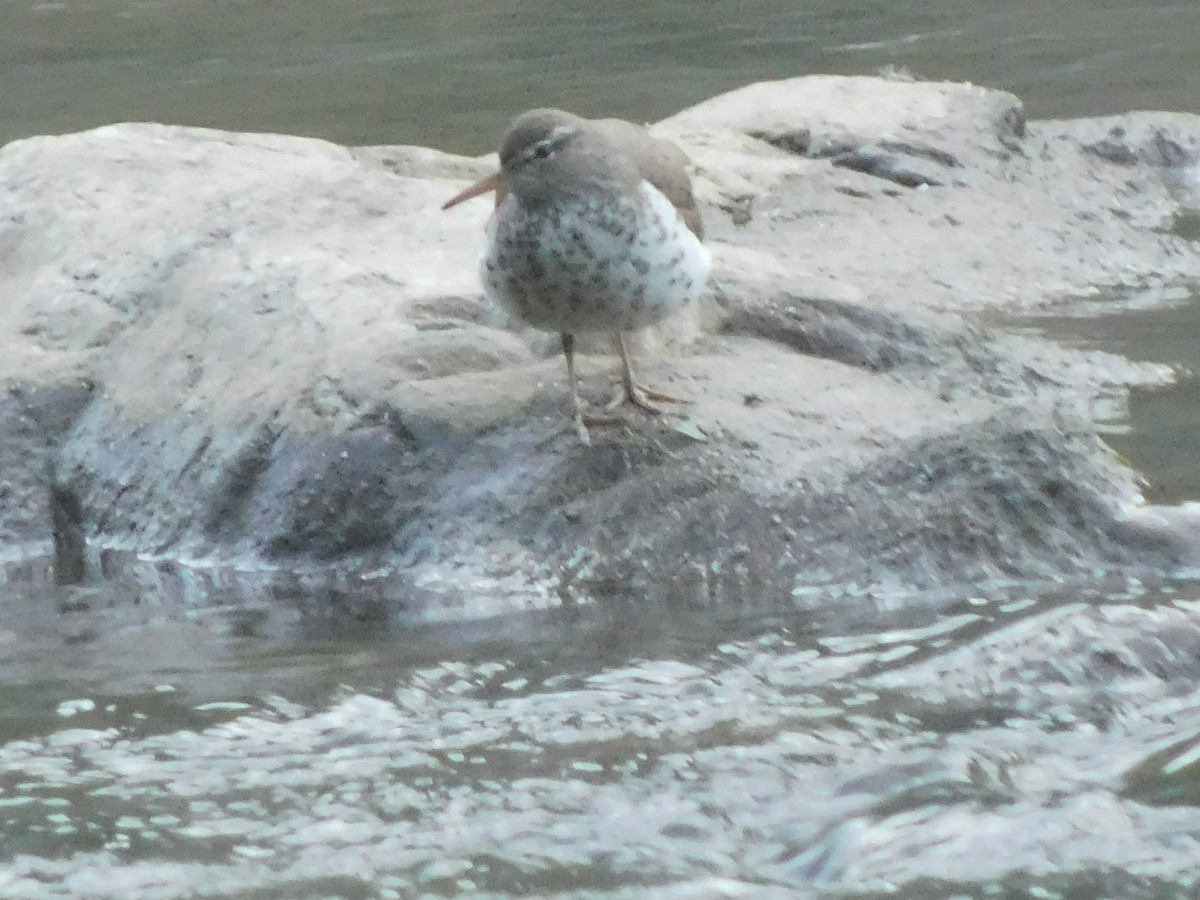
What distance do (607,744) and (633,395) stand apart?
1.65m

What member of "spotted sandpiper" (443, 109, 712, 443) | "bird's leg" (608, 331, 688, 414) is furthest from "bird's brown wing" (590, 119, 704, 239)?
"bird's leg" (608, 331, 688, 414)

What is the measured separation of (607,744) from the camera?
457 centimetres

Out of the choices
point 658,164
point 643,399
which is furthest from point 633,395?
point 658,164

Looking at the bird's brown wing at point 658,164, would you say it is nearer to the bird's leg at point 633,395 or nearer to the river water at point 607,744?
the bird's leg at point 633,395

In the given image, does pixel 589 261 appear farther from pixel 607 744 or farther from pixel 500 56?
pixel 500 56

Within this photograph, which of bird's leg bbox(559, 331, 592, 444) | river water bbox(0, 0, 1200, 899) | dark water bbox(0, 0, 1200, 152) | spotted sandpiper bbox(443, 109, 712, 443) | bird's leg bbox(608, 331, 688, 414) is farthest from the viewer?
dark water bbox(0, 0, 1200, 152)

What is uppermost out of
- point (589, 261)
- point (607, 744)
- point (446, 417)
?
point (589, 261)

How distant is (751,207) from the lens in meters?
9.41

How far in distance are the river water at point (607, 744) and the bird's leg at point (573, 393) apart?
640 millimetres

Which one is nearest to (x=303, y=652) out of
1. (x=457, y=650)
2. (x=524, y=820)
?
(x=457, y=650)

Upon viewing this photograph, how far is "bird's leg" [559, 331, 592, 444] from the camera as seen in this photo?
231 inches

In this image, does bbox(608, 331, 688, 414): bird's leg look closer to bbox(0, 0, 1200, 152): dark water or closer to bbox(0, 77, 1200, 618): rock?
bbox(0, 77, 1200, 618): rock

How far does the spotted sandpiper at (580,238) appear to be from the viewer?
555 cm

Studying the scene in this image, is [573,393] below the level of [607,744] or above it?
above
